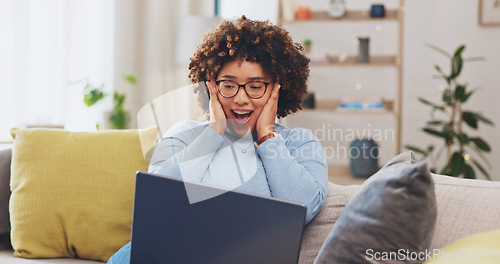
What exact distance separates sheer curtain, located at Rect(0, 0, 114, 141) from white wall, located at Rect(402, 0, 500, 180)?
2.28 m

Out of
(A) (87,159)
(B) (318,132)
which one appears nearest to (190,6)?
(B) (318,132)

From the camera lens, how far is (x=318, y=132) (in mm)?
4109

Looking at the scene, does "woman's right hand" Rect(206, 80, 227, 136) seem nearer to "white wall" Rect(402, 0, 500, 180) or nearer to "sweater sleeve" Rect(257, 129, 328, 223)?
"sweater sleeve" Rect(257, 129, 328, 223)

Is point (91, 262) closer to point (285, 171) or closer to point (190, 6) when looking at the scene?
point (285, 171)

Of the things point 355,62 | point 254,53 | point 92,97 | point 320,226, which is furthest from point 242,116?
point 355,62

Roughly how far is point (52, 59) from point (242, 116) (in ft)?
6.08

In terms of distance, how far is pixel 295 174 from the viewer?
113cm

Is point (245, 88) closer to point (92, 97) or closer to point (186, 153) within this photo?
point (186, 153)

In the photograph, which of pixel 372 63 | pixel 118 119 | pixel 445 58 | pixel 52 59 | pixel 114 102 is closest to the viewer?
pixel 52 59

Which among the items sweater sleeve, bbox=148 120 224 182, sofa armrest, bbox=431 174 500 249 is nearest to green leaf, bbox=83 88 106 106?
sweater sleeve, bbox=148 120 224 182

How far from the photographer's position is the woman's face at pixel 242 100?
4.00ft

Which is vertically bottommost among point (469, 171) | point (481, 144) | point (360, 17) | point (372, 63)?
point (469, 171)

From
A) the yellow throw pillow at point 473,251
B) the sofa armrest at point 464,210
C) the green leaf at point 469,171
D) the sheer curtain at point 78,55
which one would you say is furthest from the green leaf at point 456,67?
the yellow throw pillow at point 473,251

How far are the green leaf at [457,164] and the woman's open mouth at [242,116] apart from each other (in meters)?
2.43
